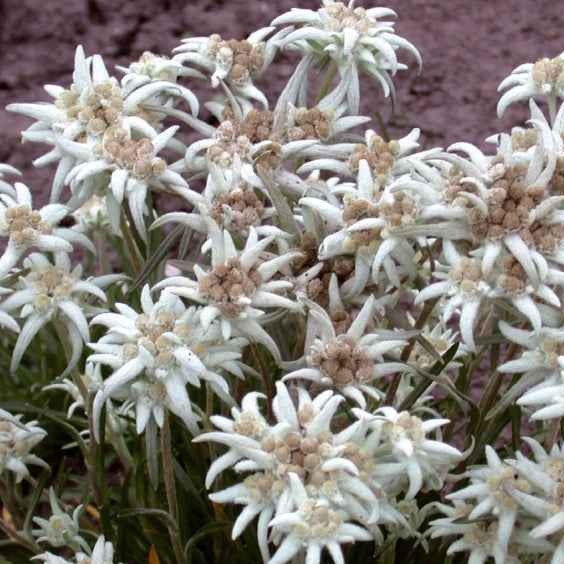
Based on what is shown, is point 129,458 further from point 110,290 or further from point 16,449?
point 110,290

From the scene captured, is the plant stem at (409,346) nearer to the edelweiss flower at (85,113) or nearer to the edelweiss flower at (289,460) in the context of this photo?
the edelweiss flower at (289,460)

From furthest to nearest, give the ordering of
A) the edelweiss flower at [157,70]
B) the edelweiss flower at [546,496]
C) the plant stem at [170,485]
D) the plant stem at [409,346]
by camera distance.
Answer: the edelweiss flower at [157,70] → the plant stem at [409,346] → the plant stem at [170,485] → the edelweiss flower at [546,496]

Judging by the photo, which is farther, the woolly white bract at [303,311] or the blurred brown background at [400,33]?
the blurred brown background at [400,33]

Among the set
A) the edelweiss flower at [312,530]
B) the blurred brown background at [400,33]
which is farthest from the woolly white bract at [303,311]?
the blurred brown background at [400,33]

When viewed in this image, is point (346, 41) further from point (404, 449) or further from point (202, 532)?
point (202, 532)

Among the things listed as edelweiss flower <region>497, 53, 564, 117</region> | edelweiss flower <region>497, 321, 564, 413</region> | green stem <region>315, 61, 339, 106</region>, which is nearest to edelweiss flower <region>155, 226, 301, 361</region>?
edelweiss flower <region>497, 321, 564, 413</region>

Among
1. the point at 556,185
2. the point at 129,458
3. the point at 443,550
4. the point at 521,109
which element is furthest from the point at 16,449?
the point at 521,109

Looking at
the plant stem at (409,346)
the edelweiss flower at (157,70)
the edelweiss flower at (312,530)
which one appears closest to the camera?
the edelweiss flower at (312,530)

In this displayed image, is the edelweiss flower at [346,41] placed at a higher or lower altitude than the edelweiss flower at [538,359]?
higher
